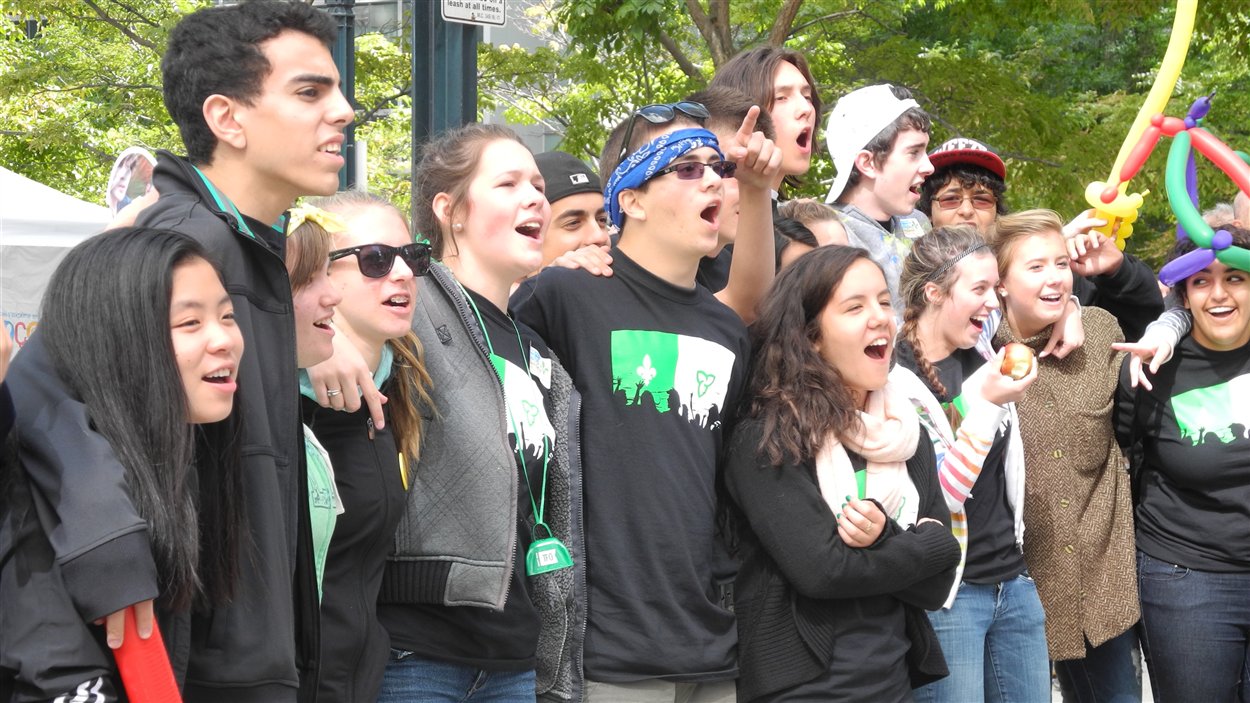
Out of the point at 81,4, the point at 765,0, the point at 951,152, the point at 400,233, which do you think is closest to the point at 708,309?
the point at 400,233

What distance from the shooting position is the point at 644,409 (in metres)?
3.48

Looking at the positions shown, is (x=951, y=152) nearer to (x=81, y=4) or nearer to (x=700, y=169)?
(x=700, y=169)

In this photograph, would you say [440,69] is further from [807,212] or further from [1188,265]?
[1188,265]

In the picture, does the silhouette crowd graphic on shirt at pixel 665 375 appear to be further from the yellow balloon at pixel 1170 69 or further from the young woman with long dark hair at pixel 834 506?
the yellow balloon at pixel 1170 69

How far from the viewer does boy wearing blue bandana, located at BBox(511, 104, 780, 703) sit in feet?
11.1

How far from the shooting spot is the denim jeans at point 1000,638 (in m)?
4.06

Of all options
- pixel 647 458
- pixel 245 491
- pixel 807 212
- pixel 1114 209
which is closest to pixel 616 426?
pixel 647 458

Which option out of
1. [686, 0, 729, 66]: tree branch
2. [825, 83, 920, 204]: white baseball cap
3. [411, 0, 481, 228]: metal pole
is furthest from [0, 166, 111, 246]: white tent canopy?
[825, 83, 920, 204]: white baseball cap

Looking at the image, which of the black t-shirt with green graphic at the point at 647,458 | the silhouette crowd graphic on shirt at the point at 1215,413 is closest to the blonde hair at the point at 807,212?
the black t-shirt with green graphic at the point at 647,458

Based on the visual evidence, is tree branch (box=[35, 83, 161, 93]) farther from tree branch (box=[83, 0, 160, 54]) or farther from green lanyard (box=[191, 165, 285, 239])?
green lanyard (box=[191, 165, 285, 239])

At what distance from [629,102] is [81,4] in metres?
5.11

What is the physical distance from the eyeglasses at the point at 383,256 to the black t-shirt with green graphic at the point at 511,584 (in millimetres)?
287

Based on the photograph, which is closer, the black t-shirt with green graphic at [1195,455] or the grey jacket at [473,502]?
the grey jacket at [473,502]

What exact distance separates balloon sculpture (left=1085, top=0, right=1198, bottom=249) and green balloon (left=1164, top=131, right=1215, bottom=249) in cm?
14
